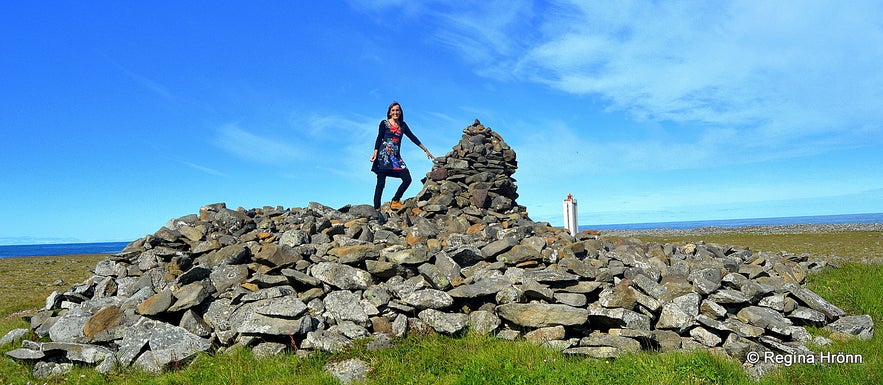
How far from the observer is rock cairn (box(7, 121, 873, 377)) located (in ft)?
27.4

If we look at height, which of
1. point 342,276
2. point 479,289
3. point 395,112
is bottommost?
point 479,289

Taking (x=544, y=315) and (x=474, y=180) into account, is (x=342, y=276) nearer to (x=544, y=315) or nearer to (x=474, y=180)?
(x=544, y=315)

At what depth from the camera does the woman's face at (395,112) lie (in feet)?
52.5

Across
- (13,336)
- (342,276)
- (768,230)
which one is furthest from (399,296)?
(768,230)

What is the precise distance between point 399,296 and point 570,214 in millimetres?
9494

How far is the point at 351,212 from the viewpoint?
539 inches

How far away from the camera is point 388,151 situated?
15891 millimetres

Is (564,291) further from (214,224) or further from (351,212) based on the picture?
(214,224)

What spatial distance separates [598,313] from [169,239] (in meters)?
9.91

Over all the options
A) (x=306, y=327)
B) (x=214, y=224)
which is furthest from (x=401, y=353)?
(x=214, y=224)

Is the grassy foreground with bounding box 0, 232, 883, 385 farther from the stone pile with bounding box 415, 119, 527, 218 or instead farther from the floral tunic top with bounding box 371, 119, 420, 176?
the floral tunic top with bounding box 371, 119, 420, 176

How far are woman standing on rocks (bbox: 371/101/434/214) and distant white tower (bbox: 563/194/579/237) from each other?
5.44 meters

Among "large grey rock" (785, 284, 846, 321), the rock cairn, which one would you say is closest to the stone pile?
the rock cairn

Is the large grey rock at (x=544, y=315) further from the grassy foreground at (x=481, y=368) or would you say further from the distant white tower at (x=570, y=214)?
the distant white tower at (x=570, y=214)
